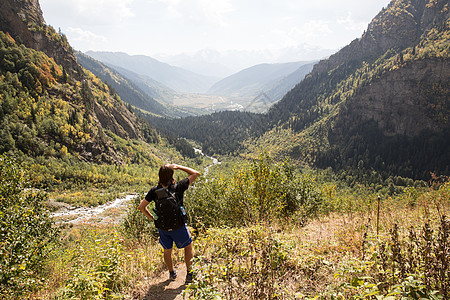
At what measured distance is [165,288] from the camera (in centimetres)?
488

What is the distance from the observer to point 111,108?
108 metres

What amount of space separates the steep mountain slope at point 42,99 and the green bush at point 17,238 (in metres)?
65.3

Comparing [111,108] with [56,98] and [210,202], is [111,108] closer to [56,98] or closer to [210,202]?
[56,98]

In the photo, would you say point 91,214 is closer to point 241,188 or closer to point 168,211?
point 241,188

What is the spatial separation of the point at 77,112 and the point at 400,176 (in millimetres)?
154130

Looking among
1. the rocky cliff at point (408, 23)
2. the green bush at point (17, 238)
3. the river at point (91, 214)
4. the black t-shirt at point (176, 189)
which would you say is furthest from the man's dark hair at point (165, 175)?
the rocky cliff at point (408, 23)

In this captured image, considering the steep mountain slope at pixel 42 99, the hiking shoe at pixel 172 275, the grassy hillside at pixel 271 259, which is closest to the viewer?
the grassy hillside at pixel 271 259

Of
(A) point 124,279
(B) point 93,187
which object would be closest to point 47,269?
(A) point 124,279

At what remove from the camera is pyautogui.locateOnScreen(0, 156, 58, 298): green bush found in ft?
16.1

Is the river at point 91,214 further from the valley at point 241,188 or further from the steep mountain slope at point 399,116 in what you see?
the steep mountain slope at point 399,116

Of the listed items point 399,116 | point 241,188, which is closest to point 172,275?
point 241,188

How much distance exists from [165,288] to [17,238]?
15.6 feet

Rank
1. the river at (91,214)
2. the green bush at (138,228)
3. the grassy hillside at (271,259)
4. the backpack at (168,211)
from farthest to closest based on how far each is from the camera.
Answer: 1. the river at (91,214)
2. the green bush at (138,228)
3. the backpack at (168,211)
4. the grassy hillside at (271,259)

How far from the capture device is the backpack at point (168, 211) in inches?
190
